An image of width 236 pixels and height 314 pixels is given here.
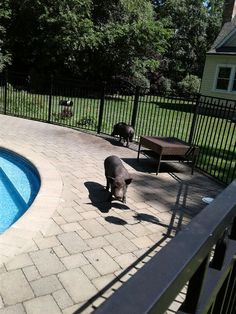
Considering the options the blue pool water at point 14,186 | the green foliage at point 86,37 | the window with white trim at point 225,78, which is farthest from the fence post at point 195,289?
the window with white trim at point 225,78

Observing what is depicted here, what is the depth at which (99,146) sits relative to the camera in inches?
359

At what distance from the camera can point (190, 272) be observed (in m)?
0.86

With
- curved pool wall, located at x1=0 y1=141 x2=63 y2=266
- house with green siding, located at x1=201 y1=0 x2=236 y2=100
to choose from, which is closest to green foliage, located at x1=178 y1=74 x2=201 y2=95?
house with green siding, located at x1=201 y1=0 x2=236 y2=100

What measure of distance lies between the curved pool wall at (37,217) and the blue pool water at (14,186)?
26 centimetres

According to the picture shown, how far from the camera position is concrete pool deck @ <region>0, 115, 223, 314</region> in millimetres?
3072

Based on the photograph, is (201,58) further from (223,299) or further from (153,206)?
(223,299)

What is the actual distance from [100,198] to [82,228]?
1.12 meters

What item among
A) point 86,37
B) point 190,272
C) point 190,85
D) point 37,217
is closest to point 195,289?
point 190,272

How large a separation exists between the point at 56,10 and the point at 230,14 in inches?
481

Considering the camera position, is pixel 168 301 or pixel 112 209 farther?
pixel 112 209

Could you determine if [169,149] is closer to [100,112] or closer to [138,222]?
[138,222]

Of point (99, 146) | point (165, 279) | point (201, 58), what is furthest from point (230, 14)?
point (165, 279)

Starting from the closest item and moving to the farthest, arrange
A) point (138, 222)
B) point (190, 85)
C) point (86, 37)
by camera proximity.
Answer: point (138, 222) → point (86, 37) → point (190, 85)

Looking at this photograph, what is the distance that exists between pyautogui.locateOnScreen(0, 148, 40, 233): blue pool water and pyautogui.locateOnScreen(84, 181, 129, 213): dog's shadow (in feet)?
3.19
